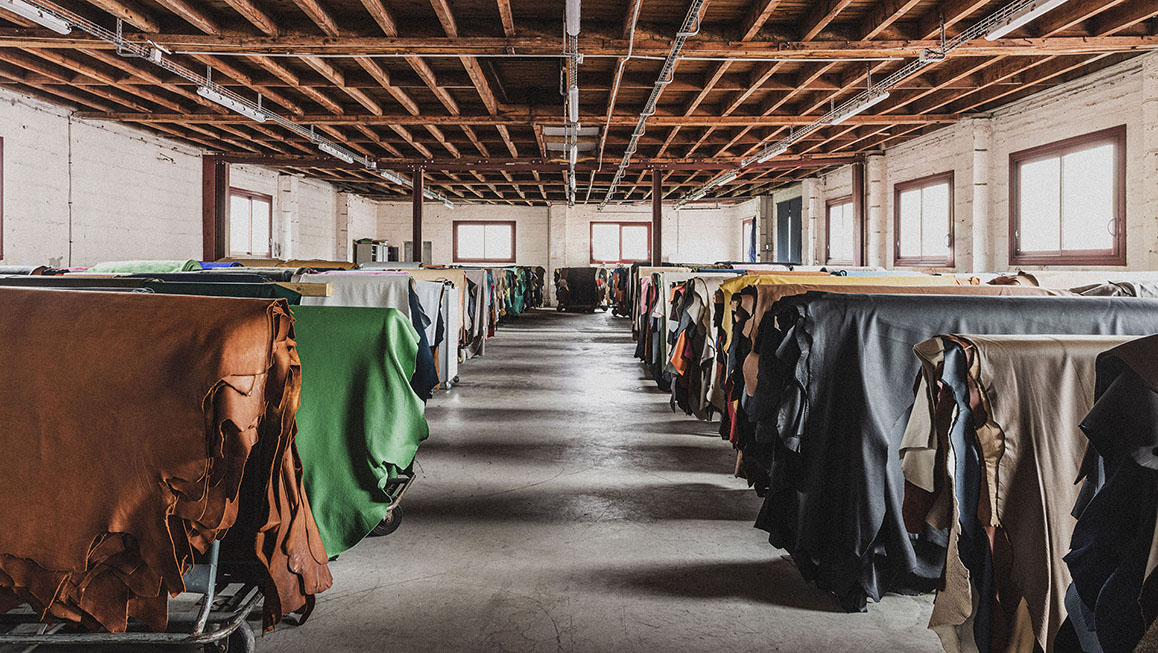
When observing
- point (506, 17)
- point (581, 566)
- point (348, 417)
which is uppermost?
point (506, 17)

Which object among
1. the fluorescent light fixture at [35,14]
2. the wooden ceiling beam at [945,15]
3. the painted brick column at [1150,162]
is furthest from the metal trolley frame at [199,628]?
the painted brick column at [1150,162]

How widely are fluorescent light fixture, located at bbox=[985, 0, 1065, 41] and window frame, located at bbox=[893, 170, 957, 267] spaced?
504 cm

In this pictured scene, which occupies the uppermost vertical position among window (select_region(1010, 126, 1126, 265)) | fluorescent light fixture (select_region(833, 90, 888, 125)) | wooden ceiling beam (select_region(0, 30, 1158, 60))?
wooden ceiling beam (select_region(0, 30, 1158, 60))

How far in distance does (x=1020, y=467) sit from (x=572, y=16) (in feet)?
14.3

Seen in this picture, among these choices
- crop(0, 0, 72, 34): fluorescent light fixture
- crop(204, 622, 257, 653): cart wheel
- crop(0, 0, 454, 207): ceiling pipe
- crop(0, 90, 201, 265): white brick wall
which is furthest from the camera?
crop(0, 90, 201, 265): white brick wall

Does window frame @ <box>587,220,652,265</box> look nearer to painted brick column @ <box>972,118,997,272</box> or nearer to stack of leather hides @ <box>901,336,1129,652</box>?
painted brick column @ <box>972,118,997,272</box>

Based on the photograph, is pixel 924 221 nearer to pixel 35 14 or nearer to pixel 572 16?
pixel 572 16

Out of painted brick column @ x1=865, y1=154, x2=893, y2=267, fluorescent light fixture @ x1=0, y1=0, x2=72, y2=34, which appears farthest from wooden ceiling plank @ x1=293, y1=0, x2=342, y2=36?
painted brick column @ x1=865, y1=154, x2=893, y2=267

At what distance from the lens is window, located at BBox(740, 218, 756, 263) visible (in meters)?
19.5

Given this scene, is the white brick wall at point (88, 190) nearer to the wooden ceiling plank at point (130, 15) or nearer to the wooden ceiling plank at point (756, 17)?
the wooden ceiling plank at point (130, 15)

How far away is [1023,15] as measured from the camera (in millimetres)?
5133

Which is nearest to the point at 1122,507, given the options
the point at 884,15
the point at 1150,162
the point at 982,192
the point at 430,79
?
the point at 884,15

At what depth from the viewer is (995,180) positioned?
9.46m

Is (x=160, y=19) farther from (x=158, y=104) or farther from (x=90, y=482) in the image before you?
(x=90, y=482)
